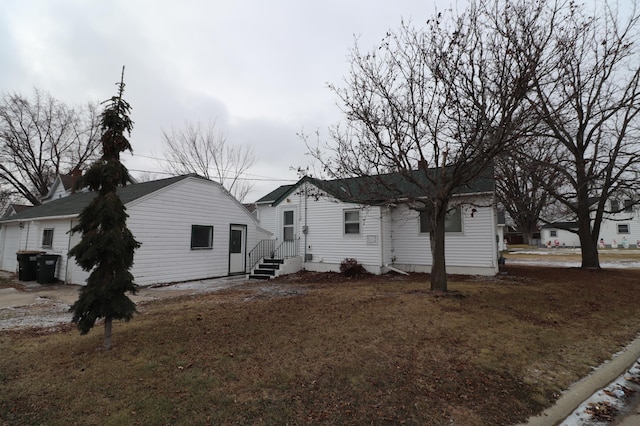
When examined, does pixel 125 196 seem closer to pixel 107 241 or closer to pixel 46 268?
pixel 46 268

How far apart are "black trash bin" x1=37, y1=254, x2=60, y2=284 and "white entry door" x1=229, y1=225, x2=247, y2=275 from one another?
646 centimetres

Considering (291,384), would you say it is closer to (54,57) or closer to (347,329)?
(347,329)

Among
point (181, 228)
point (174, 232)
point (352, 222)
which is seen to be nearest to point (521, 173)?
point (352, 222)

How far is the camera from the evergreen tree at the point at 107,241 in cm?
418

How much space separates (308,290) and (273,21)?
8366mm

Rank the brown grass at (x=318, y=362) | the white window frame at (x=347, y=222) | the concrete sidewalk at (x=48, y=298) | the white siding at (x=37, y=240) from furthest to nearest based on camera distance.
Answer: the white window frame at (x=347, y=222) < the white siding at (x=37, y=240) < the concrete sidewalk at (x=48, y=298) < the brown grass at (x=318, y=362)

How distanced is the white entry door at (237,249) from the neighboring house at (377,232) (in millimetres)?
573

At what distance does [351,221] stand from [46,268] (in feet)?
38.6

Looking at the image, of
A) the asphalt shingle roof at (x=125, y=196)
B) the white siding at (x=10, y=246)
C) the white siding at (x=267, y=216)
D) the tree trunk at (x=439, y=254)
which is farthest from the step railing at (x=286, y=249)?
the white siding at (x=10, y=246)

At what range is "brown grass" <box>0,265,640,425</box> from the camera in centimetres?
300

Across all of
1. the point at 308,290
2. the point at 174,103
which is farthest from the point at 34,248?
the point at 308,290

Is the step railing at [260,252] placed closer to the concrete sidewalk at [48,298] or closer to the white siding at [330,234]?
the white siding at [330,234]

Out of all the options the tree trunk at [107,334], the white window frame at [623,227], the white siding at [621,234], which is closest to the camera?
the tree trunk at [107,334]

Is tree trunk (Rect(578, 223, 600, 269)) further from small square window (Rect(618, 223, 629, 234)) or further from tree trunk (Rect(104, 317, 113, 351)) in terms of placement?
small square window (Rect(618, 223, 629, 234))
